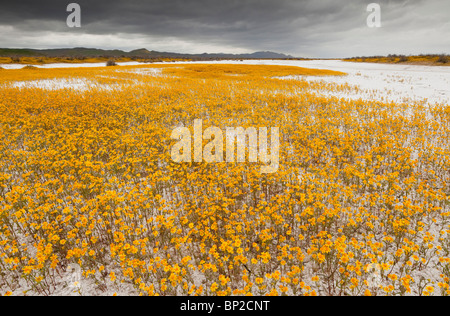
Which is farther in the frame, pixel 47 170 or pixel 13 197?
pixel 47 170

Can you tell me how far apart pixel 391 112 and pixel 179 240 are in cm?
1566

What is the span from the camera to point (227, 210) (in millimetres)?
5660

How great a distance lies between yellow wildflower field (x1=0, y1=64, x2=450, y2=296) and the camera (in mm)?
4613

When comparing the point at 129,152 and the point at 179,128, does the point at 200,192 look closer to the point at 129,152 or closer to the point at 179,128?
the point at 129,152

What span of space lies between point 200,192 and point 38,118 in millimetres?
12994

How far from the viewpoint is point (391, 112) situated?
47.0 ft

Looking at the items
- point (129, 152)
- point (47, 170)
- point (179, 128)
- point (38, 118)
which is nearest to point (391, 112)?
point (179, 128)

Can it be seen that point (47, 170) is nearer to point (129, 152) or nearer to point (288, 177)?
point (129, 152)

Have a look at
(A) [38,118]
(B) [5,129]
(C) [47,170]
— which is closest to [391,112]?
(C) [47,170]

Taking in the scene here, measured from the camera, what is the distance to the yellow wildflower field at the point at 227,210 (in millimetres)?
4613
